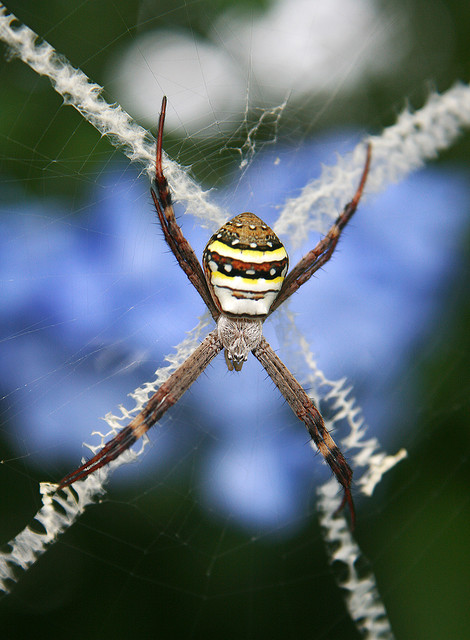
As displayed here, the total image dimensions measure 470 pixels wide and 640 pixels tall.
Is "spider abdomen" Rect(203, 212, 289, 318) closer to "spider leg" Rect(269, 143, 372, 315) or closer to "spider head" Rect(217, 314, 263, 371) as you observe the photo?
"spider leg" Rect(269, 143, 372, 315)

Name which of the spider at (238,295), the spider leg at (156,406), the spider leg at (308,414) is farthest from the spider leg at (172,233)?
the spider leg at (308,414)

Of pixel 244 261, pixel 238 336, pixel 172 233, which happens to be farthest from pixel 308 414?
pixel 172 233

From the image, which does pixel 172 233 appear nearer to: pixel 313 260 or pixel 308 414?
pixel 313 260

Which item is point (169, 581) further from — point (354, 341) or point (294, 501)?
point (354, 341)

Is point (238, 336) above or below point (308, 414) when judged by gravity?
above

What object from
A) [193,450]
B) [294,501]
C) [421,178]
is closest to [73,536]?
[193,450]

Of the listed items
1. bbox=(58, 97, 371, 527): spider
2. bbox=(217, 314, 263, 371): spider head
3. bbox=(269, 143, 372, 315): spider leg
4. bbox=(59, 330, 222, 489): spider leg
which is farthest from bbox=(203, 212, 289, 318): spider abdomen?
bbox=(59, 330, 222, 489): spider leg
